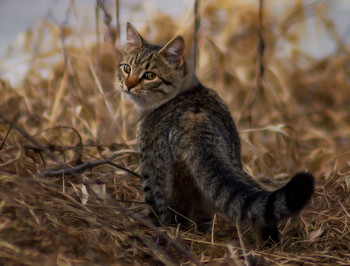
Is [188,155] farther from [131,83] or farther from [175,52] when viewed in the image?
[175,52]

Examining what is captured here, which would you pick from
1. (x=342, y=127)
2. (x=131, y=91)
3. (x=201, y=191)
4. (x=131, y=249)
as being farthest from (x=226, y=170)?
(x=342, y=127)

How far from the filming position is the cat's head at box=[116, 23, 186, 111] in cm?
231

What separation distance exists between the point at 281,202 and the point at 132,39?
1.73 metres

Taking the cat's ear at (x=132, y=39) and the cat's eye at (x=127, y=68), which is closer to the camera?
the cat's eye at (x=127, y=68)

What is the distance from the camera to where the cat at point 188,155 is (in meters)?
1.41

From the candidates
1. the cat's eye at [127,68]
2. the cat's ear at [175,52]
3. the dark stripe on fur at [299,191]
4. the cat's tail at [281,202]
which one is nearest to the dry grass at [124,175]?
the cat's tail at [281,202]

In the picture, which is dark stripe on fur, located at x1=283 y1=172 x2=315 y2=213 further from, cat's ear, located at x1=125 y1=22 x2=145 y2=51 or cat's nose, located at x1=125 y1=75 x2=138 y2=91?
cat's ear, located at x1=125 y1=22 x2=145 y2=51

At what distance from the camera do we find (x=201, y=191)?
1673mm

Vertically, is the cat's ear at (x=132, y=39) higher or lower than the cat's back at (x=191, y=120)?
higher

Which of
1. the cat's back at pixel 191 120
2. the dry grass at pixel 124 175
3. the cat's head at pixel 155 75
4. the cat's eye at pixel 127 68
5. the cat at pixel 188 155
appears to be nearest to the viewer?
the dry grass at pixel 124 175

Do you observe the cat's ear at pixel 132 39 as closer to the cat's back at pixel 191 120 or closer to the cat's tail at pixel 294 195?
the cat's back at pixel 191 120

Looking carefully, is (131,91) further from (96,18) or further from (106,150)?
(96,18)

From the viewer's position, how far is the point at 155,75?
2.34 m

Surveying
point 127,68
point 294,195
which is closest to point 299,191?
point 294,195
